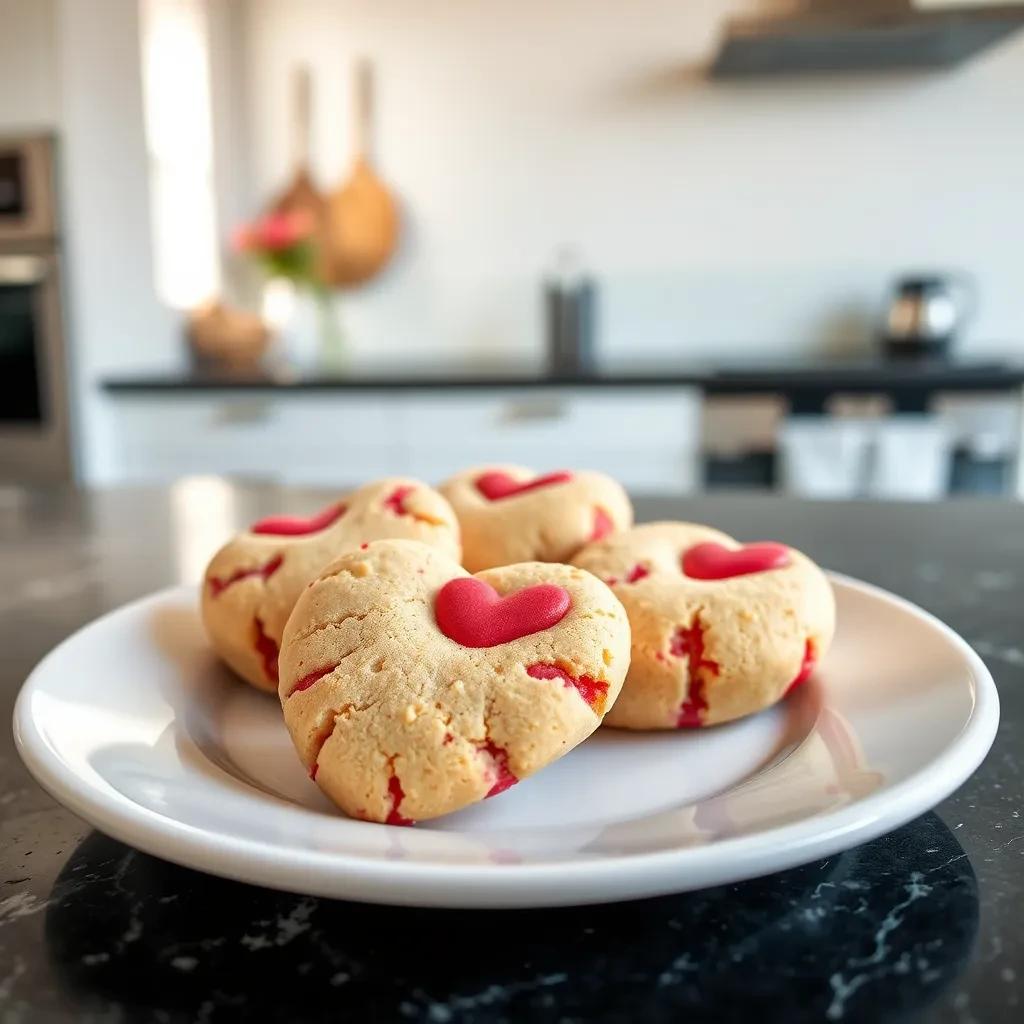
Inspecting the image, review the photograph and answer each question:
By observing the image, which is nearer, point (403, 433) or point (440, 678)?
point (440, 678)

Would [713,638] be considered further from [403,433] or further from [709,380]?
[403,433]

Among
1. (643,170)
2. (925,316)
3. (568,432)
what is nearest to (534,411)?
(568,432)

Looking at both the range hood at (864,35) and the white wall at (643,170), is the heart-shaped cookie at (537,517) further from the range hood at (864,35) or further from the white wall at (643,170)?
the white wall at (643,170)

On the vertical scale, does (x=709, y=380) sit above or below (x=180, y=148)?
below

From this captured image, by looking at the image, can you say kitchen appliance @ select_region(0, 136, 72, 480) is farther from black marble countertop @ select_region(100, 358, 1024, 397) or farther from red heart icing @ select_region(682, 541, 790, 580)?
red heart icing @ select_region(682, 541, 790, 580)

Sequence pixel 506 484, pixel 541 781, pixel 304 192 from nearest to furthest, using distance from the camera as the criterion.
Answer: pixel 541 781 → pixel 506 484 → pixel 304 192

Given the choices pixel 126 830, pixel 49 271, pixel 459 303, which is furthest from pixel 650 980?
pixel 459 303
